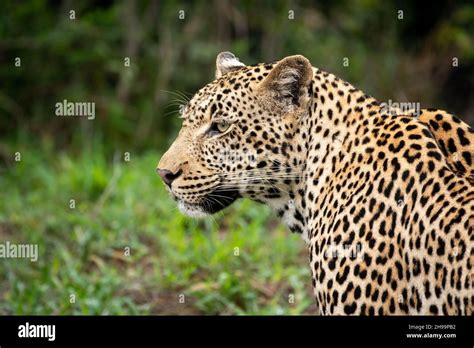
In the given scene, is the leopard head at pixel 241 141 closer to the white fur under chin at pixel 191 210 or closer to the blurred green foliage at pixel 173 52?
the white fur under chin at pixel 191 210

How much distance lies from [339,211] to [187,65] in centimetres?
1039

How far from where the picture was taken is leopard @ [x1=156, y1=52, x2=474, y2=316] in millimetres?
4598

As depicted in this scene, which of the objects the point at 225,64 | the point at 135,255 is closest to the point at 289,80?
the point at 225,64

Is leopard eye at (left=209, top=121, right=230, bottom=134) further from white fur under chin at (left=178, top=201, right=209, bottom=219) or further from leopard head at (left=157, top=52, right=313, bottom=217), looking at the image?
white fur under chin at (left=178, top=201, right=209, bottom=219)

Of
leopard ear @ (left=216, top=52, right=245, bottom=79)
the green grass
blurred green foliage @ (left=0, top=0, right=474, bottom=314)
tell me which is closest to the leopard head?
leopard ear @ (left=216, top=52, right=245, bottom=79)


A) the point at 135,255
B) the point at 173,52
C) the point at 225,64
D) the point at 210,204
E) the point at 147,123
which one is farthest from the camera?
the point at 173,52

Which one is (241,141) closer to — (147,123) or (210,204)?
(210,204)

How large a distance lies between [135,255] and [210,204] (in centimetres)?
363

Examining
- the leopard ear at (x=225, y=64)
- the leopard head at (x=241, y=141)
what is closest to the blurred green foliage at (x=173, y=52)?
the leopard ear at (x=225, y=64)

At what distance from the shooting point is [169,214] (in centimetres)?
1006

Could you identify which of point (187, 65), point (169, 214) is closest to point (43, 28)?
A: point (187, 65)

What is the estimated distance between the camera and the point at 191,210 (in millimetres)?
5664

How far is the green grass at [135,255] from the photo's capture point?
8039mm

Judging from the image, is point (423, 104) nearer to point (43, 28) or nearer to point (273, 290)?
point (43, 28)
